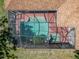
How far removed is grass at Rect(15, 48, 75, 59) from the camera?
1261 centimetres

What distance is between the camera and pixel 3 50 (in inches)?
464

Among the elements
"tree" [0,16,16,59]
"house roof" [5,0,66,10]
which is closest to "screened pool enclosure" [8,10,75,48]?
"house roof" [5,0,66,10]

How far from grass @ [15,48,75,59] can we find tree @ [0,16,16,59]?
12.0 inches

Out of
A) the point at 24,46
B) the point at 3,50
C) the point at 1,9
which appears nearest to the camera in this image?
the point at 3,50

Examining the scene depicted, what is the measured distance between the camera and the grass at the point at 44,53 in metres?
12.6

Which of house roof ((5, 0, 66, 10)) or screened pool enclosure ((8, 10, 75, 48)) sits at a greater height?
house roof ((5, 0, 66, 10))

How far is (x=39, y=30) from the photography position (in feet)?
48.7

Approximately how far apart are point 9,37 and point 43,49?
48.0 inches

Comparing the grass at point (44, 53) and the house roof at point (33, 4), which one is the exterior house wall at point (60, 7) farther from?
the grass at point (44, 53)

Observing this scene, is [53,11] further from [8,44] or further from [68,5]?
[8,44]

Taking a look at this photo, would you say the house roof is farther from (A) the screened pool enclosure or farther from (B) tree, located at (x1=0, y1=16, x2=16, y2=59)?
(B) tree, located at (x1=0, y1=16, x2=16, y2=59)

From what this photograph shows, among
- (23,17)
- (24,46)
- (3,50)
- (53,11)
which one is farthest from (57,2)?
(3,50)

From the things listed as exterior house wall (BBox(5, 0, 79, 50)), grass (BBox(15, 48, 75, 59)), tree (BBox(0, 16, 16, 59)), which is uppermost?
exterior house wall (BBox(5, 0, 79, 50))

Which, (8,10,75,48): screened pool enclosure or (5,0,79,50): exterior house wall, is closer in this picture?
(8,10,75,48): screened pool enclosure
